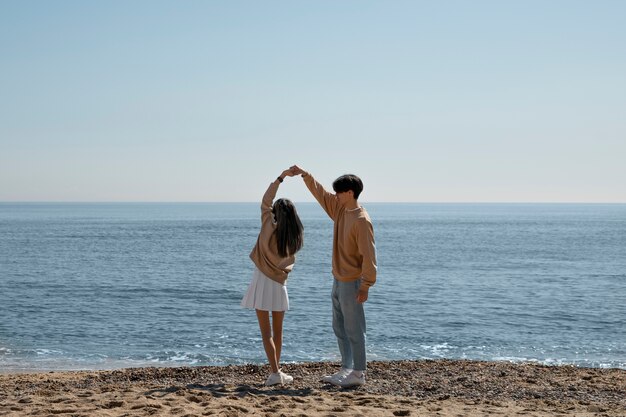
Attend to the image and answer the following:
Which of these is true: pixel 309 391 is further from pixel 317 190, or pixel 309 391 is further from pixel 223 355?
pixel 223 355

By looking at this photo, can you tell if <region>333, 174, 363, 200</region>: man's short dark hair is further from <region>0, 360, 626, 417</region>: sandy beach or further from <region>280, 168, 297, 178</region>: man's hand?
<region>0, 360, 626, 417</region>: sandy beach

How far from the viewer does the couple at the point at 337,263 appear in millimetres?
7637

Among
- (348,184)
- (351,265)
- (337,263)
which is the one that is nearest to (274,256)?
(337,263)

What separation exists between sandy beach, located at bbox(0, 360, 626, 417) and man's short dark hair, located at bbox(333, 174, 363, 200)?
2.19 meters

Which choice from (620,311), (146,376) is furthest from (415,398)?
(620,311)

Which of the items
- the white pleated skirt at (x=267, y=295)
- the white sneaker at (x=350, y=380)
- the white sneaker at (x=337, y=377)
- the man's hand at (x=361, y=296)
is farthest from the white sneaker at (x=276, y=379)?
the man's hand at (x=361, y=296)

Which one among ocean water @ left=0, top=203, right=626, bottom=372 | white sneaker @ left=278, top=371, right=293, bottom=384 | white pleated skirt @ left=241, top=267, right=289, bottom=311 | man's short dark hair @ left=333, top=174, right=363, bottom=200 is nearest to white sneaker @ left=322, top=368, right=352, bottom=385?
white sneaker @ left=278, top=371, right=293, bottom=384

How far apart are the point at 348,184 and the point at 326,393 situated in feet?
7.42

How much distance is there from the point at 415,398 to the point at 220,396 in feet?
6.80

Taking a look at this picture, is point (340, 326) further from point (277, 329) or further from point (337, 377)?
point (277, 329)

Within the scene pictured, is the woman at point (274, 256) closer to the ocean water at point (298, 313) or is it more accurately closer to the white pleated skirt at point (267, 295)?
the white pleated skirt at point (267, 295)

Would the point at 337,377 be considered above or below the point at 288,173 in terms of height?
below

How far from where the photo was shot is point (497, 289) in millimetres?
30156

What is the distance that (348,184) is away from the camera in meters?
7.66
